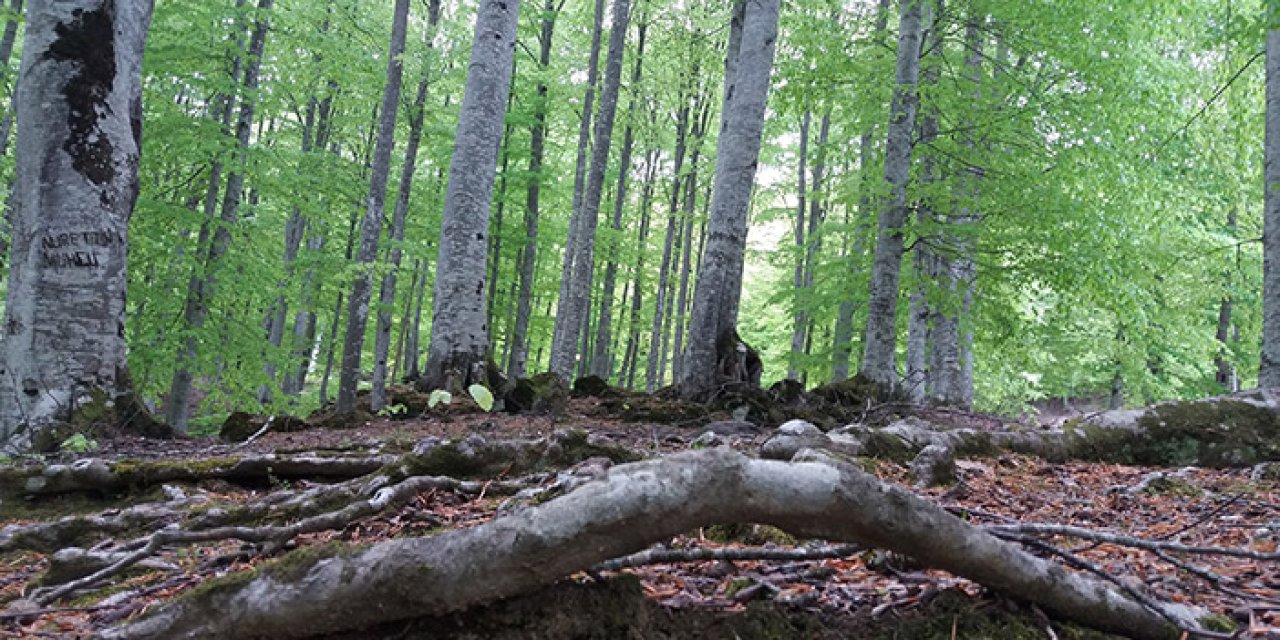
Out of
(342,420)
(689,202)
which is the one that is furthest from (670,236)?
(342,420)

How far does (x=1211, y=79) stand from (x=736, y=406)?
10.7 meters

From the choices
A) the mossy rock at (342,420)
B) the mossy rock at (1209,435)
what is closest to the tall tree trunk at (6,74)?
the mossy rock at (342,420)

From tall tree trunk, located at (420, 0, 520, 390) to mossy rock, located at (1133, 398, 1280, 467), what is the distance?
6836mm

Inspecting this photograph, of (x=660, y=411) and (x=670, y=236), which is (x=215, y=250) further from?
(x=670, y=236)

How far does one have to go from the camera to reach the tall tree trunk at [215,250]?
9.39 m

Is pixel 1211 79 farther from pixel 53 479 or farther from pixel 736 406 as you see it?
pixel 53 479

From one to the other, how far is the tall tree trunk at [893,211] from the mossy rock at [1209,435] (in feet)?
11.0

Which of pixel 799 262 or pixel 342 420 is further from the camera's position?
pixel 799 262

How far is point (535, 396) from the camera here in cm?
811

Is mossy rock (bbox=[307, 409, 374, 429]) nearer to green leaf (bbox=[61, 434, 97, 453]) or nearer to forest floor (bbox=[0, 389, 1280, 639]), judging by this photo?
green leaf (bbox=[61, 434, 97, 453])

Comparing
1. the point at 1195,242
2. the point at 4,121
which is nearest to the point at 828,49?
the point at 1195,242

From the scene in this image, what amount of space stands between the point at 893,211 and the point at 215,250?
989 cm

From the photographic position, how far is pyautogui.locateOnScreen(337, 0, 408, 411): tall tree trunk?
8.89 m

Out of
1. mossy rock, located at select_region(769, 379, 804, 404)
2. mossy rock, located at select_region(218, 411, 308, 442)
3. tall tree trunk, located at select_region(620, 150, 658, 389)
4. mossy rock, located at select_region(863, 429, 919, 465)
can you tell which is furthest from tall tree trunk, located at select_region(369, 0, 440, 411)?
tall tree trunk, located at select_region(620, 150, 658, 389)
